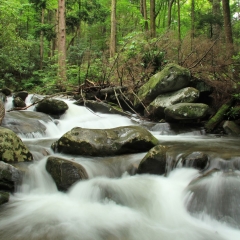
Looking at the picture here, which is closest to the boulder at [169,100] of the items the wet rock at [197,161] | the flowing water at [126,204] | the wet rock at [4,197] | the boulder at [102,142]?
the boulder at [102,142]

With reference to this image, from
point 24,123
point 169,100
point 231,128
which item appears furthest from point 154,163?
point 169,100

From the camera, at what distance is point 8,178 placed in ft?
14.0

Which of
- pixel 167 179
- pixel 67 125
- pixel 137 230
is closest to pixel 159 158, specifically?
pixel 167 179

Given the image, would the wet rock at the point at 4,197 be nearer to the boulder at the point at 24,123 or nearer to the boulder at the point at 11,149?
the boulder at the point at 11,149

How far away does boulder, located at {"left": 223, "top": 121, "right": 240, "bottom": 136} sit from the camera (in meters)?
7.97

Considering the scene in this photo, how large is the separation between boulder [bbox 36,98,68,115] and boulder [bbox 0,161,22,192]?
540 centimetres

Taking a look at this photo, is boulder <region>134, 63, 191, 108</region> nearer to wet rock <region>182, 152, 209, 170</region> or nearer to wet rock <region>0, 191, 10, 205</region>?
wet rock <region>182, 152, 209, 170</region>

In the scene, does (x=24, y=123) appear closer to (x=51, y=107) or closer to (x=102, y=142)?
(x=51, y=107)

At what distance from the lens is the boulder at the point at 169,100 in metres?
9.28

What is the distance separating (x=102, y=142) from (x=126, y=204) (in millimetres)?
1897

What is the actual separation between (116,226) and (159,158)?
5.81 feet

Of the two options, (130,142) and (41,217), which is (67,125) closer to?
(130,142)

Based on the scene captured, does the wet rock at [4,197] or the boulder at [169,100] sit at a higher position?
the boulder at [169,100]

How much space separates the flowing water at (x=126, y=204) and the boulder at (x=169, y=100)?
3.95 m
